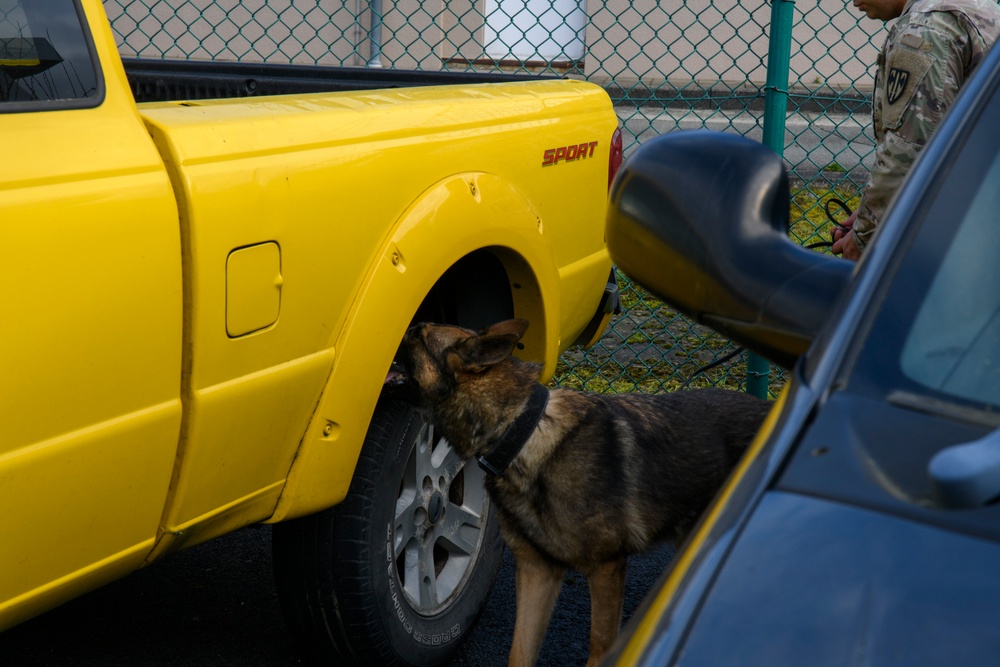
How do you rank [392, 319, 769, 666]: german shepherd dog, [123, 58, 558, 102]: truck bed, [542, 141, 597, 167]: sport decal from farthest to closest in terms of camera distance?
[123, 58, 558, 102]: truck bed, [542, 141, 597, 167]: sport decal, [392, 319, 769, 666]: german shepherd dog

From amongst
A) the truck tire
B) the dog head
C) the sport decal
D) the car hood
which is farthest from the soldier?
the car hood

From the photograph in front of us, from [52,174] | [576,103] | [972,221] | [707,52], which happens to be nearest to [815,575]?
[972,221]

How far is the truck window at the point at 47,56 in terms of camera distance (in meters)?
2.25

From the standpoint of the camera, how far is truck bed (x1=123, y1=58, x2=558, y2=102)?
453 centimetres

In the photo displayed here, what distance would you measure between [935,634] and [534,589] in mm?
2591

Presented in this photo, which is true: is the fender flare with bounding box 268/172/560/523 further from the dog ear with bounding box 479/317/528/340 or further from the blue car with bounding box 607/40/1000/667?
the blue car with bounding box 607/40/1000/667

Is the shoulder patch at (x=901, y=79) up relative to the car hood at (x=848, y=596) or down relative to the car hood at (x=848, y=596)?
down

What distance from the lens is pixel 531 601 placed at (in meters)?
3.54

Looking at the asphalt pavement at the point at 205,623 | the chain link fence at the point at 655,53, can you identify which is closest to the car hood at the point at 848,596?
the asphalt pavement at the point at 205,623

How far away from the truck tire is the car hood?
204 centimetres

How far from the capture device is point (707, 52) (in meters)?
10.6

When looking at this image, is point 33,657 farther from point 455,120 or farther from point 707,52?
point 707,52

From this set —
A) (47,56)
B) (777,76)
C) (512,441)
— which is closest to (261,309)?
A: (47,56)

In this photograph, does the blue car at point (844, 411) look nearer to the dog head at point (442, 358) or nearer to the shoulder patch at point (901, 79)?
the dog head at point (442, 358)
